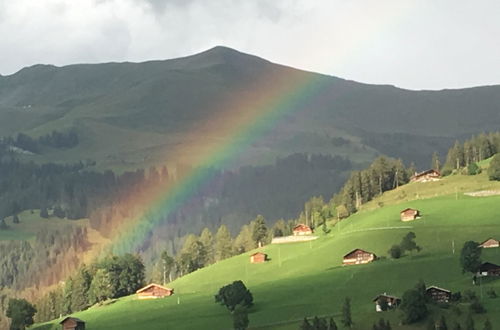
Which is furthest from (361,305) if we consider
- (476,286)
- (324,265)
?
(324,265)

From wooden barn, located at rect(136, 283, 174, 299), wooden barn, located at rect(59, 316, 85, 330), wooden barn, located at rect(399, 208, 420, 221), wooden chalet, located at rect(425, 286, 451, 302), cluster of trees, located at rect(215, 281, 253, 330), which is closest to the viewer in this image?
wooden chalet, located at rect(425, 286, 451, 302)

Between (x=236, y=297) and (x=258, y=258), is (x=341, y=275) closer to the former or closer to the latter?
(x=236, y=297)

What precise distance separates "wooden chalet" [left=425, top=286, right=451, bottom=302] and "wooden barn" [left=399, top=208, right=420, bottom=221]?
59653 mm

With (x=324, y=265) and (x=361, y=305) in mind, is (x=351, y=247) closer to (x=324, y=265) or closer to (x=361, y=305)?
(x=324, y=265)

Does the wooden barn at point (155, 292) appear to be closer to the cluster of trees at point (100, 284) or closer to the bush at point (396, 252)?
the cluster of trees at point (100, 284)

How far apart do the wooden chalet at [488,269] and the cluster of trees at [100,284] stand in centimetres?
7838

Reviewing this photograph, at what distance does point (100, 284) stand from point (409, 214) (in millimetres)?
60792

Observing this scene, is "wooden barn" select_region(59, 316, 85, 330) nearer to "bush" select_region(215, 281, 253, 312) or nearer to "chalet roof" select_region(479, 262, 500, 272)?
"bush" select_region(215, 281, 253, 312)

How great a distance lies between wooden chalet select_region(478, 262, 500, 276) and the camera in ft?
403

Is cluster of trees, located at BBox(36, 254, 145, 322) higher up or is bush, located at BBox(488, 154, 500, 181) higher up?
bush, located at BBox(488, 154, 500, 181)

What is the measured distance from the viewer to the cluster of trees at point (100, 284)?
573 ft

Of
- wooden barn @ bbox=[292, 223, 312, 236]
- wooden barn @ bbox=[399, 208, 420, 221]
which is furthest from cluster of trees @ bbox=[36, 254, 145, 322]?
wooden barn @ bbox=[399, 208, 420, 221]

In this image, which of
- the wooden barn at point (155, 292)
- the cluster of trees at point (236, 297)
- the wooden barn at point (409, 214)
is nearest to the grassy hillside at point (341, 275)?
the cluster of trees at point (236, 297)

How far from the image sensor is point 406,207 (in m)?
182
